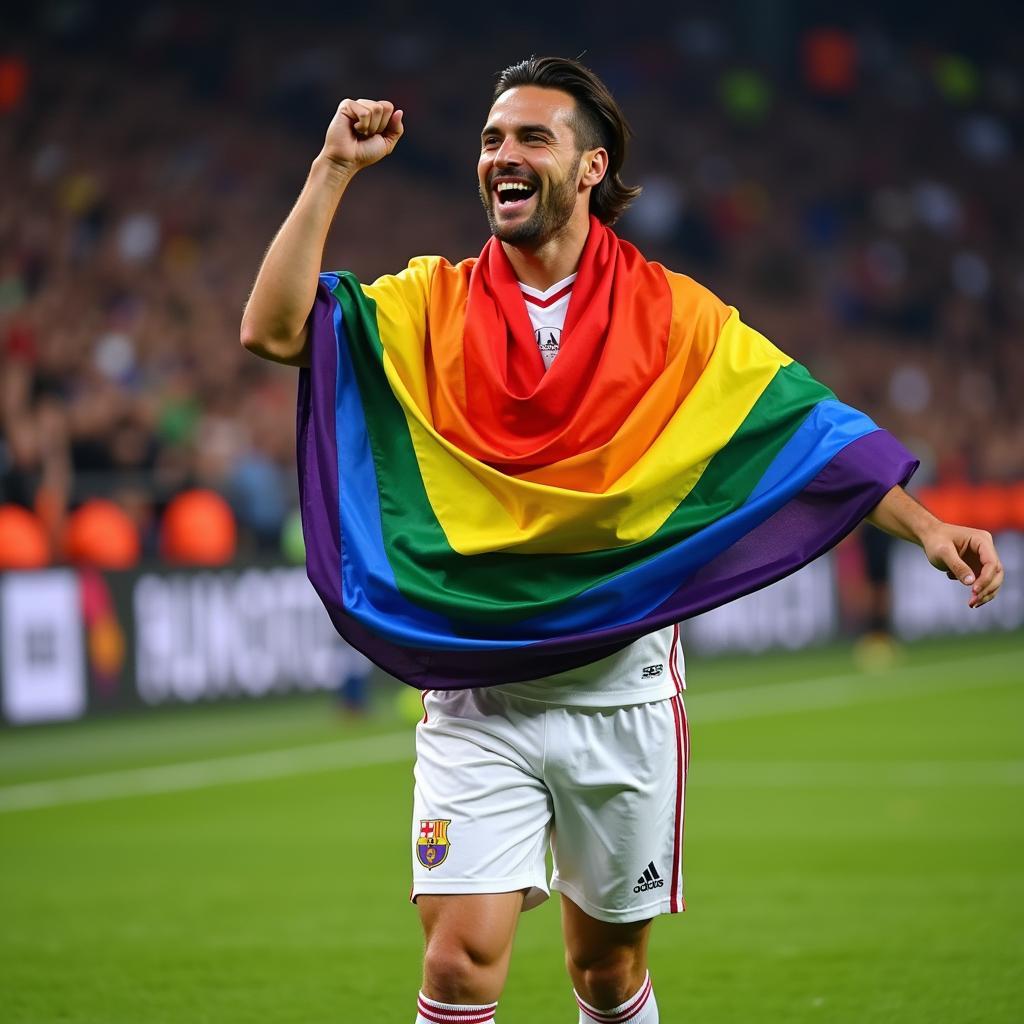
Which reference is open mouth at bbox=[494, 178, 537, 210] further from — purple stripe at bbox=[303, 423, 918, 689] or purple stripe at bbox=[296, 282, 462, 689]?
purple stripe at bbox=[303, 423, 918, 689]

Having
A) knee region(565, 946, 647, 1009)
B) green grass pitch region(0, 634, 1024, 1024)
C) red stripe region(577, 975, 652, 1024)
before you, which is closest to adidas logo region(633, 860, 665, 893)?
knee region(565, 946, 647, 1009)

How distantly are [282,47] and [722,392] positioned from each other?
70.8ft

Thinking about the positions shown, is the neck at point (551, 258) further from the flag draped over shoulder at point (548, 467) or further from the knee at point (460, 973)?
the knee at point (460, 973)

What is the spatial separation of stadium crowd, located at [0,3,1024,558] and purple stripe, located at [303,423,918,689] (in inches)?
366

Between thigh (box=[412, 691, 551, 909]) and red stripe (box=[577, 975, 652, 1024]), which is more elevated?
thigh (box=[412, 691, 551, 909])

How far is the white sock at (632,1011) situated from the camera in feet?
14.4

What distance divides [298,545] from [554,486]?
9.52m

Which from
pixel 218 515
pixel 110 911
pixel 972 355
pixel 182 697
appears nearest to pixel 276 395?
pixel 218 515

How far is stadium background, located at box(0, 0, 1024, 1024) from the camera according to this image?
22.4 feet

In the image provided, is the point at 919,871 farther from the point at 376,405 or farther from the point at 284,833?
the point at 376,405

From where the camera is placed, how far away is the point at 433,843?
13.2 feet


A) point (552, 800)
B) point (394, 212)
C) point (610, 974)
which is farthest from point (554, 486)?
point (394, 212)

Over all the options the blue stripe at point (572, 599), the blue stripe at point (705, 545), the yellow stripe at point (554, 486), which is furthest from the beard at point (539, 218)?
the blue stripe at point (705, 545)

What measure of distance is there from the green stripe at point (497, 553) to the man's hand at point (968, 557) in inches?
19.0
